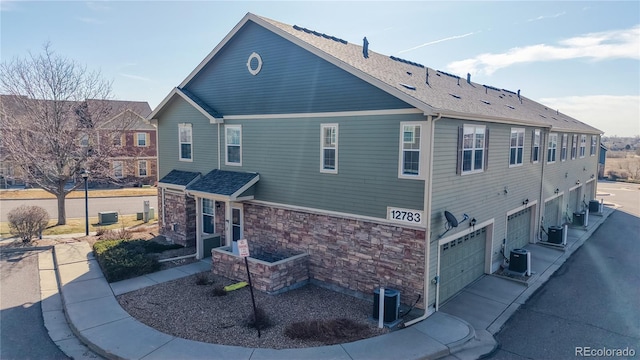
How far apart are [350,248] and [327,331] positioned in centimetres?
305

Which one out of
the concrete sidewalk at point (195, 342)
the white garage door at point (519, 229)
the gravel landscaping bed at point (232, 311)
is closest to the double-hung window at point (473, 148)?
the concrete sidewalk at point (195, 342)

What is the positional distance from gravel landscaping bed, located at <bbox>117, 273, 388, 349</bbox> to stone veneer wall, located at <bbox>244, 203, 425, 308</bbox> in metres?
0.62

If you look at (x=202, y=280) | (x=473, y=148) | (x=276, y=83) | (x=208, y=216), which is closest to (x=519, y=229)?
(x=473, y=148)

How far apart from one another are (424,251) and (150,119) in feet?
47.7

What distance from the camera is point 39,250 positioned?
56.2 feet

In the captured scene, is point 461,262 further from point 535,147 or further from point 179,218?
point 179,218

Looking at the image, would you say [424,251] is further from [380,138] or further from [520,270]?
[520,270]

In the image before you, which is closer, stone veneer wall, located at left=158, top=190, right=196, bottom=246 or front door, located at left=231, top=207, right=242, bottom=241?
front door, located at left=231, top=207, right=242, bottom=241

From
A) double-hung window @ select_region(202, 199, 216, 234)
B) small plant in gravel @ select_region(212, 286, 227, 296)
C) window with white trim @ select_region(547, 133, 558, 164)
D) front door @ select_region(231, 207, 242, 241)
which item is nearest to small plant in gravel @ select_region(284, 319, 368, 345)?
small plant in gravel @ select_region(212, 286, 227, 296)

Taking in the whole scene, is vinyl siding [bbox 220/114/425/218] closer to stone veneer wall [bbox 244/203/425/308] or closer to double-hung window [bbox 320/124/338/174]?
double-hung window [bbox 320/124/338/174]

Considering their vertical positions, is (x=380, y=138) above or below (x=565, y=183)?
above

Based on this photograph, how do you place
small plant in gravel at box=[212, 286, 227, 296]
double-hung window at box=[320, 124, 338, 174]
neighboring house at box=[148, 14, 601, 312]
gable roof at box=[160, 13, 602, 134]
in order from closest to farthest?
gable roof at box=[160, 13, 602, 134], neighboring house at box=[148, 14, 601, 312], small plant in gravel at box=[212, 286, 227, 296], double-hung window at box=[320, 124, 338, 174]

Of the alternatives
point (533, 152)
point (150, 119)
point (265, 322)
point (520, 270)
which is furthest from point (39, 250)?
point (533, 152)

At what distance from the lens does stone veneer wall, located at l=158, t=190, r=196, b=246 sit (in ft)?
58.1
